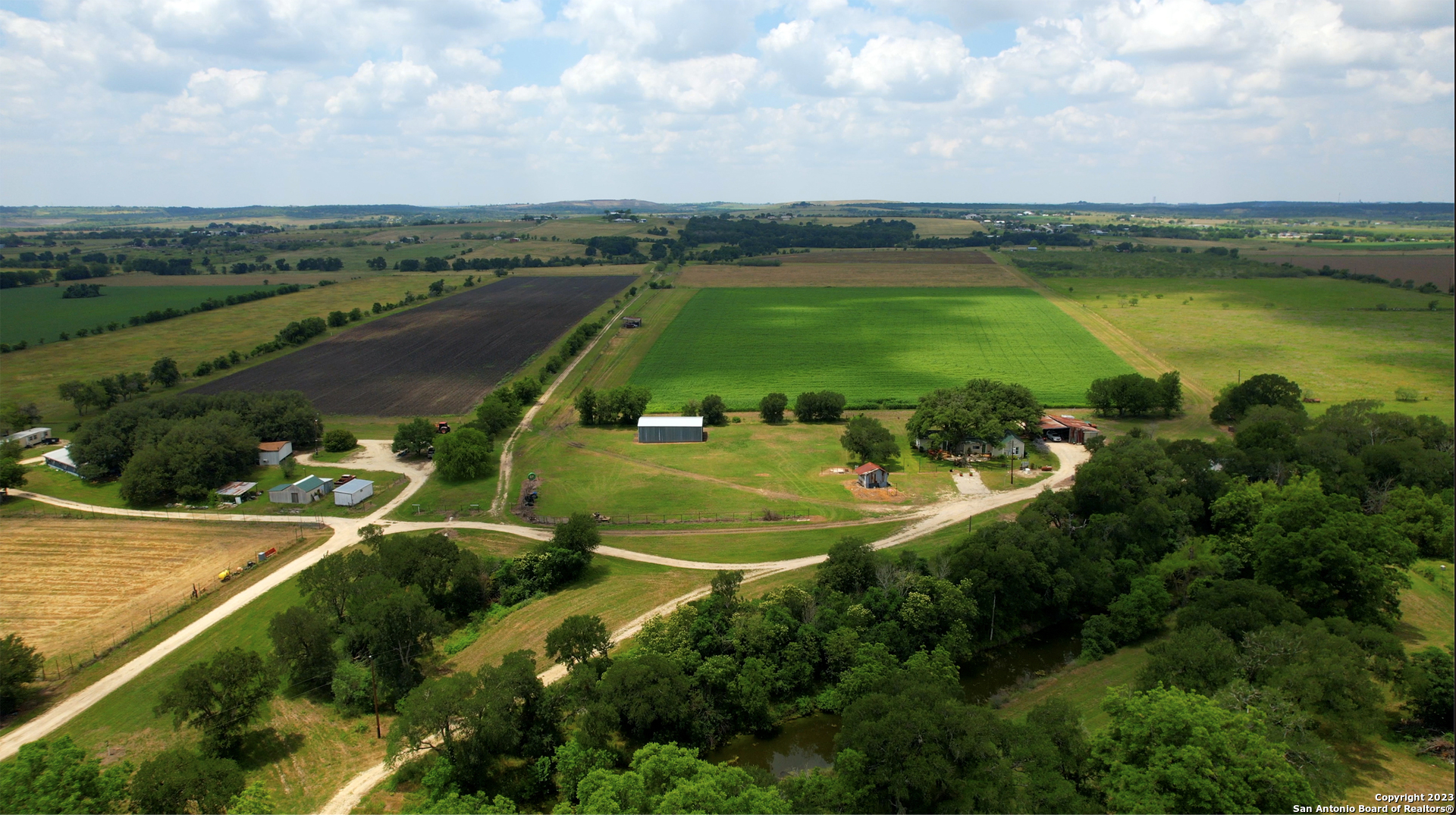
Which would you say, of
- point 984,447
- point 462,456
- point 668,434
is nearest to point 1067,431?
point 984,447

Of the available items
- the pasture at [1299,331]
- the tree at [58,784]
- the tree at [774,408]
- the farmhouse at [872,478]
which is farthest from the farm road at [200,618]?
the pasture at [1299,331]

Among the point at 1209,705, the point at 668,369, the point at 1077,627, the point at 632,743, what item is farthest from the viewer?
the point at 668,369

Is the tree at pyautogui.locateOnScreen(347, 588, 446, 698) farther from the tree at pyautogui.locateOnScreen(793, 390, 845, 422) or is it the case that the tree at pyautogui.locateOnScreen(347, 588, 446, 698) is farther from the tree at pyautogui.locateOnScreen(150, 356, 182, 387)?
the tree at pyautogui.locateOnScreen(150, 356, 182, 387)

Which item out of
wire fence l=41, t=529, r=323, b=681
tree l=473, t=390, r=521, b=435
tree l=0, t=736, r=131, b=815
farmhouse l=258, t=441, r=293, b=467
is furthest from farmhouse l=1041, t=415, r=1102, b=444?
farmhouse l=258, t=441, r=293, b=467

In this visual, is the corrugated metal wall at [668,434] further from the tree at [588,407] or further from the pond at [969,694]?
the pond at [969,694]

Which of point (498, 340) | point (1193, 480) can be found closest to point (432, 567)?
point (1193, 480)

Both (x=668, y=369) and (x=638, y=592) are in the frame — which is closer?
(x=638, y=592)

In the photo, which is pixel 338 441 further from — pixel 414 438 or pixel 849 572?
pixel 849 572

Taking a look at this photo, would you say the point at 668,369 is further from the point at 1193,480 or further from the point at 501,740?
the point at 501,740
